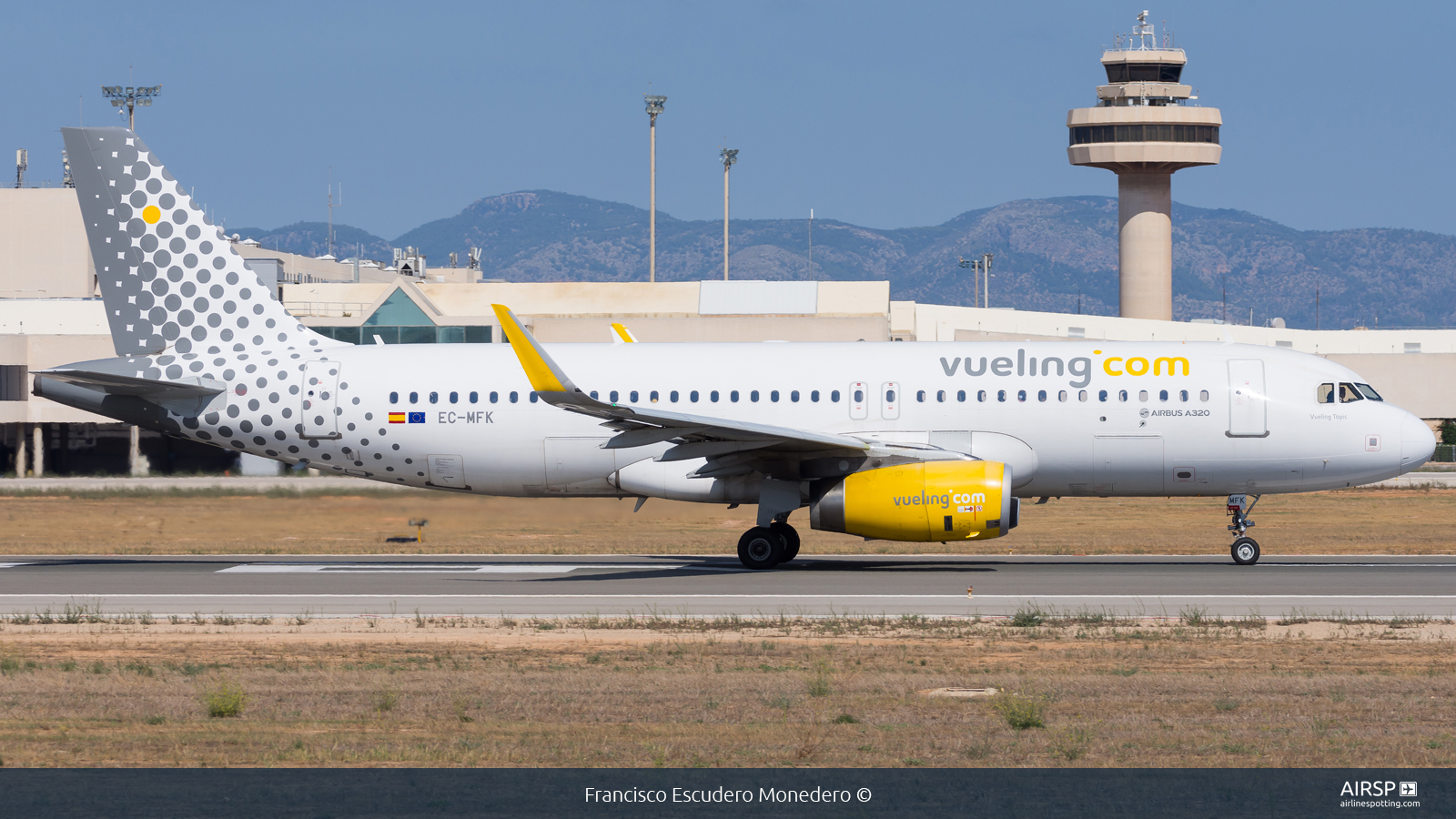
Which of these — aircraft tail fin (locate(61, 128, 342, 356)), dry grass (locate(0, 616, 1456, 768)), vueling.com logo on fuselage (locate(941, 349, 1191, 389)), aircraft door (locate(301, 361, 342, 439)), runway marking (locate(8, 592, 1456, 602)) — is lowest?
dry grass (locate(0, 616, 1456, 768))

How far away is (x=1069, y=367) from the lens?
2712 centimetres

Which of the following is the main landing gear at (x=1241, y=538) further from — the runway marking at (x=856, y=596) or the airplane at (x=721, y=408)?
the runway marking at (x=856, y=596)

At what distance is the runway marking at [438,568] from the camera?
1063 inches

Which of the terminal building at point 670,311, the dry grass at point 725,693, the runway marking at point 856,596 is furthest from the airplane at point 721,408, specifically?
Result: the terminal building at point 670,311

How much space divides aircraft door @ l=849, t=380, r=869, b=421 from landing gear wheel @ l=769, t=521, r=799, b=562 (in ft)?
7.56

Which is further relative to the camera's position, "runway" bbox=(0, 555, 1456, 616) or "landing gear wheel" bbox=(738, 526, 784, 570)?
"landing gear wheel" bbox=(738, 526, 784, 570)

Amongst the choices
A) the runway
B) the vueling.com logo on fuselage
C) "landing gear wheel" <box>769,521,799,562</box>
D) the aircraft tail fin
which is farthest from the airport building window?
the aircraft tail fin

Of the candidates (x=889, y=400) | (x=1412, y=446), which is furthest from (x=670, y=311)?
(x=1412, y=446)

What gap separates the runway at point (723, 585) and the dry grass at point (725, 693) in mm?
1795

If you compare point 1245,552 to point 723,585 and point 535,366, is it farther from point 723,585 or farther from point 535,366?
point 535,366

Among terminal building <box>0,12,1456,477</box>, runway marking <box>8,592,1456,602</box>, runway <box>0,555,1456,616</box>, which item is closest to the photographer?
runway <box>0,555,1456,616</box>

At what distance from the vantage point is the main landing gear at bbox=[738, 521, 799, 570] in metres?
26.8

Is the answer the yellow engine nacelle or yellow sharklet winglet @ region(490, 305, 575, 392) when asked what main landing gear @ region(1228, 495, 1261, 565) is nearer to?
the yellow engine nacelle

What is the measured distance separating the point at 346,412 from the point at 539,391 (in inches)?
223
